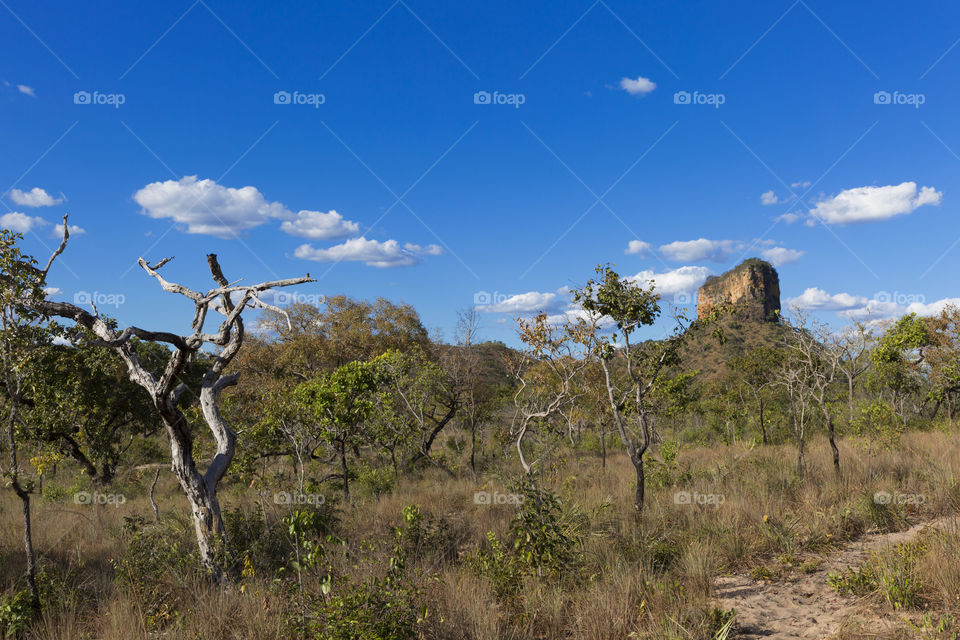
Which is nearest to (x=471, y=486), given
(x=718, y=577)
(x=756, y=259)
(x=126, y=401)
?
(x=718, y=577)

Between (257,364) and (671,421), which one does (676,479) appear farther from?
(257,364)

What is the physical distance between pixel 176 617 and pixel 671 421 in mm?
31362

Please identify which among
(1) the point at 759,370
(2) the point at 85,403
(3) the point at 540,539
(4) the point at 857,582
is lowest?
(4) the point at 857,582

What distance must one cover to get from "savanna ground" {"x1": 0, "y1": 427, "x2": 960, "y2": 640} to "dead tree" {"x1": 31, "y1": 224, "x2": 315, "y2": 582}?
0.74 metres

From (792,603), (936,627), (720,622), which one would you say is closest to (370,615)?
(720,622)

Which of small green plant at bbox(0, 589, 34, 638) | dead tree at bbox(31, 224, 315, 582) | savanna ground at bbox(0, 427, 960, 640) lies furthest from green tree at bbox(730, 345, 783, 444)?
small green plant at bbox(0, 589, 34, 638)

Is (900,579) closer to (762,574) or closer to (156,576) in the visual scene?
(762,574)

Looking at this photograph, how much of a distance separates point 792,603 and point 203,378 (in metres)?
8.24

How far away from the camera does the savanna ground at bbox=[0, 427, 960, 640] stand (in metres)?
5.46

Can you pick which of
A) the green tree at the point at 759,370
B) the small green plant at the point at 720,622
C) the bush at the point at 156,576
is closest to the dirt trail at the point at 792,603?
the small green plant at the point at 720,622

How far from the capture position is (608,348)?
10.5 metres

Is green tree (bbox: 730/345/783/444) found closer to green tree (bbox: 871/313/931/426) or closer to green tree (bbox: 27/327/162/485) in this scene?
green tree (bbox: 871/313/931/426)

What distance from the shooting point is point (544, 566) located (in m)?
6.86

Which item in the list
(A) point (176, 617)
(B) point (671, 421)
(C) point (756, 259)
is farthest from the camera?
(C) point (756, 259)
